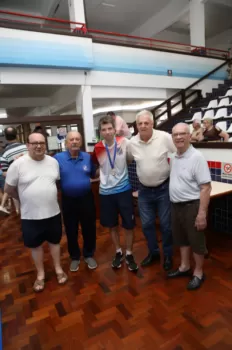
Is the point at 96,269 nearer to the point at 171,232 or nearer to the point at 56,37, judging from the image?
the point at 171,232

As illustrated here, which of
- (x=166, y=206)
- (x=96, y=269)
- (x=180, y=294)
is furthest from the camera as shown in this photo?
(x=96, y=269)

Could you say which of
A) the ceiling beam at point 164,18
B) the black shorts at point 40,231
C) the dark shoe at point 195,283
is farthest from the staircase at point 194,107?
the black shorts at point 40,231

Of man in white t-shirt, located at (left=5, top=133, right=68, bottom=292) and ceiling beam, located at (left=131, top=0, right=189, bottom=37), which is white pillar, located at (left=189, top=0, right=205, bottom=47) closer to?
ceiling beam, located at (left=131, top=0, right=189, bottom=37)

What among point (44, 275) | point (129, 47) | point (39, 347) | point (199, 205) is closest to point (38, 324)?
point (39, 347)

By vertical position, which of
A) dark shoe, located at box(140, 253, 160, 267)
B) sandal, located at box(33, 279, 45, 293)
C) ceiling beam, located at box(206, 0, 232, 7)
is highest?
ceiling beam, located at box(206, 0, 232, 7)

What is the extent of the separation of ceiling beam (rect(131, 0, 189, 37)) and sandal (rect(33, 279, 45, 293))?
356 inches

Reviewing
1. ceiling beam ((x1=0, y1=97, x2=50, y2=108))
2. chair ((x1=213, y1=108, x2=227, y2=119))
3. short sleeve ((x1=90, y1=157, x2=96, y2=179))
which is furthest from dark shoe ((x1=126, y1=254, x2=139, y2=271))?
ceiling beam ((x1=0, y1=97, x2=50, y2=108))

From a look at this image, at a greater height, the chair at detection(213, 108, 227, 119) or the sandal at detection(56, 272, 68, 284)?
the chair at detection(213, 108, 227, 119)

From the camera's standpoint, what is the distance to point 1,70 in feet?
15.5

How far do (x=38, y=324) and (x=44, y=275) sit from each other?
1.79ft

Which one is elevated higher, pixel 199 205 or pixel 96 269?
pixel 199 205

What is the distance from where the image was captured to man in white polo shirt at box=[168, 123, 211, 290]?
5.50ft

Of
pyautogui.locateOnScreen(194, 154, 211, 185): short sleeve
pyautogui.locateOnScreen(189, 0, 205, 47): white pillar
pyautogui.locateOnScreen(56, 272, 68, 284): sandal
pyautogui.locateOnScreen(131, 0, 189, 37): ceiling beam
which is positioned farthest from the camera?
pyautogui.locateOnScreen(131, 0, 189, 37): ceiling beam

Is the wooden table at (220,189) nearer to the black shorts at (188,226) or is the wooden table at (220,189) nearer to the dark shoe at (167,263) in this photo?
the black shorts at (188,226)
